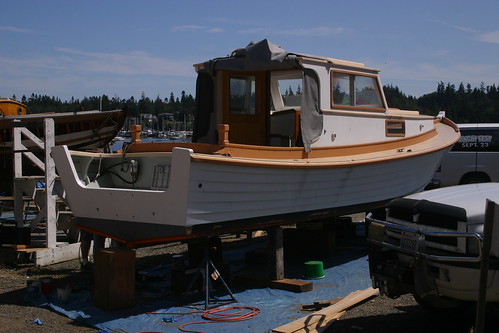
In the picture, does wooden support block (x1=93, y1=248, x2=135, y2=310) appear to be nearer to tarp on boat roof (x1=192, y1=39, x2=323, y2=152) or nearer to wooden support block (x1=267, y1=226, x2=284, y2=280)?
wooden support block (x1=267, y1=226, x2=284, y2=280)

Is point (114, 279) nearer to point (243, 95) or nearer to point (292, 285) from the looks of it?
point (292, 285)

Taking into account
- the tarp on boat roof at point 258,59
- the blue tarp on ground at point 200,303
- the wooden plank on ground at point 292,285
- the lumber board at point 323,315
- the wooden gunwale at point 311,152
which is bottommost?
the blue tarp on ground at point 200,303

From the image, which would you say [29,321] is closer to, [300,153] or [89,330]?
→ [89,330]

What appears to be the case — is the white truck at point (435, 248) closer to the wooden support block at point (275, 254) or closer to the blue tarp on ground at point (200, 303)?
the blue tarp on ground at point (200, 303)

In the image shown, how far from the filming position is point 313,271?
26.6ft

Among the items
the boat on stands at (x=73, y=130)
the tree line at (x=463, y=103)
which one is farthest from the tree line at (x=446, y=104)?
Result: the boat on stands at (x=73, y=130)

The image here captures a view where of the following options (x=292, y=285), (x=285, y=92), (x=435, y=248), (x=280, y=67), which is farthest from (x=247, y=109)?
(x=435, y=248)

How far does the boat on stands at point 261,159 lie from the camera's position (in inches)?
268

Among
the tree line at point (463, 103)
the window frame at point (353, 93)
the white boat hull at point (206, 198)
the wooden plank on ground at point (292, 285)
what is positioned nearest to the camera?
the white boat hull at point (206, 198)

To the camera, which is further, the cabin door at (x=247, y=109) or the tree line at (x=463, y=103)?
the tree line at (x=463, y=103)

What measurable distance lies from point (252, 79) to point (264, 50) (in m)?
0.89

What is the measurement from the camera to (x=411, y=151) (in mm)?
9883

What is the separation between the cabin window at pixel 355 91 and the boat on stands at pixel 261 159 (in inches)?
0.8

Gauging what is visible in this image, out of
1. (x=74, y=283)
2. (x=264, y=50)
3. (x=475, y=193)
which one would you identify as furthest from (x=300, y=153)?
(x=74, y=283)
